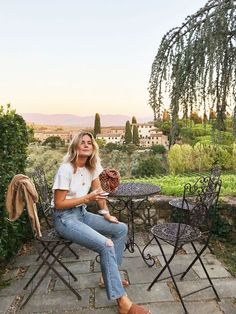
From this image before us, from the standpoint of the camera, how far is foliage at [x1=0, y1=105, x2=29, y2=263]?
148 inches

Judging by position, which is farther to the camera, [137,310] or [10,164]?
[10,164]

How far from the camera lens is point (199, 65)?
319 cm

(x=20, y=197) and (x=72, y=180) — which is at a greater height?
(x=72, y=180)

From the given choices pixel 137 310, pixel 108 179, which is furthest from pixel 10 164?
→ pixel 137 310

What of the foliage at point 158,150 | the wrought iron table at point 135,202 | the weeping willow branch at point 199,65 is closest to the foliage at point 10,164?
the wrought iron table at point 135,202

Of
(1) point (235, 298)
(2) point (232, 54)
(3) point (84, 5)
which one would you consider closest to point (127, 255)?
(1) point (235, 298)

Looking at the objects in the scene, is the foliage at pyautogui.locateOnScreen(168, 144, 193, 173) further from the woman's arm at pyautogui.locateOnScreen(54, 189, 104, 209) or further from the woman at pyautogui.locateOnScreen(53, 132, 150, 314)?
the woman's arm at pyautogui.locateOnScreen(54, 189, 104, 209)

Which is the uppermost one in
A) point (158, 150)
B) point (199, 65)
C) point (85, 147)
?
point (199, 65)

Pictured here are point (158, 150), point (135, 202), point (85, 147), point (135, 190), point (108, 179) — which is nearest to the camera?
point (85, 147)

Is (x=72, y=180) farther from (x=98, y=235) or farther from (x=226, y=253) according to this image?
(x=226, y=253)

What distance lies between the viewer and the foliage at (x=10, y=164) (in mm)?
3756

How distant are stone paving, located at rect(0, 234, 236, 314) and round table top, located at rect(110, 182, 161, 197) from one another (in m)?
0.84

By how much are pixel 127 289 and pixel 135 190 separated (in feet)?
4.02

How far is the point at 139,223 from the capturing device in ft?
17.7
